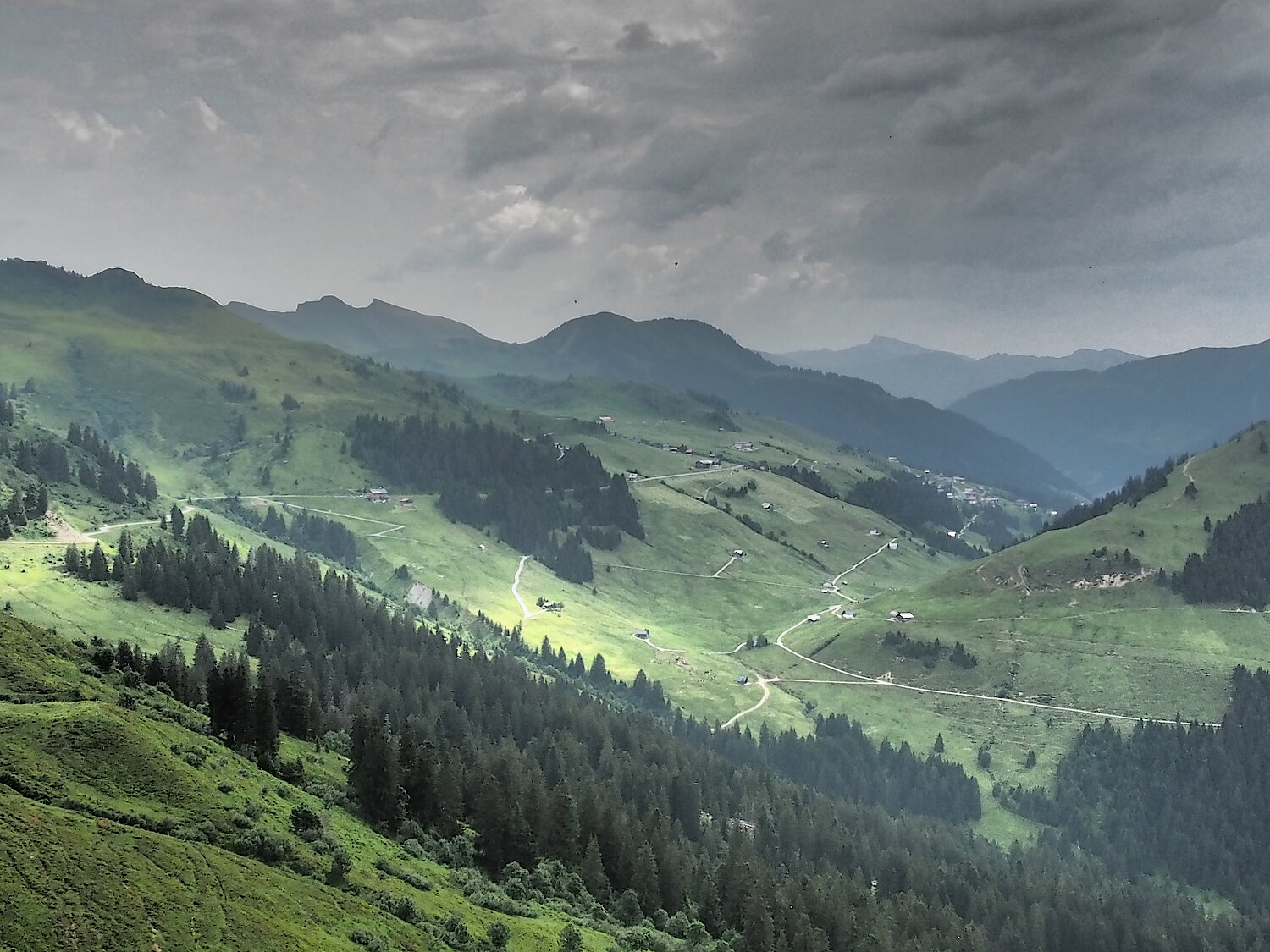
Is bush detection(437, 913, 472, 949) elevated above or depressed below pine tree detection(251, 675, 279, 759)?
below

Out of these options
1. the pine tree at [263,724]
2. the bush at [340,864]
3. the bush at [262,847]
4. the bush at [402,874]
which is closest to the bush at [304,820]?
the bush at [340,864]

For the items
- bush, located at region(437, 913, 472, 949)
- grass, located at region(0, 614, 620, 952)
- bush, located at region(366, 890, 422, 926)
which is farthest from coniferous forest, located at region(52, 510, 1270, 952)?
bush, located at region(366, 890, 422, 926)

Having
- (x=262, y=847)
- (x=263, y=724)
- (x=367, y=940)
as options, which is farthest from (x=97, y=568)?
(x=367, y=940)

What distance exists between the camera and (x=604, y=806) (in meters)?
107

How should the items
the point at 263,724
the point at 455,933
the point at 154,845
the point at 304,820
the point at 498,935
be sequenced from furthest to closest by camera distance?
the point at 263,724
the point at 304,820
the point at 498,935
the point at 455,933
the point at 154,845

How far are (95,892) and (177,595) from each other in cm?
12685

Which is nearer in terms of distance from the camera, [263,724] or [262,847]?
[262,847]

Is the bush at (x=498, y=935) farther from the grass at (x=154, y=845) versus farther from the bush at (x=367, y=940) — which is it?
the bush at (x=367, y=940)

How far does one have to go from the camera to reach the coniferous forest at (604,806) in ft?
306

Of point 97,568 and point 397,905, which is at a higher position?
point 97,568

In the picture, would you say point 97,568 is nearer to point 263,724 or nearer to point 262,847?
point 263,724

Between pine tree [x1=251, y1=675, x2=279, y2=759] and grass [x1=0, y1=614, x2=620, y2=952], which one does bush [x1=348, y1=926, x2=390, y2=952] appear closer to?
grass [x1=0, y1=614, x2=620, y2=952]

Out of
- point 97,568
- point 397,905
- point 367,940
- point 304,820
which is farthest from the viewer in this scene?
point 97,568

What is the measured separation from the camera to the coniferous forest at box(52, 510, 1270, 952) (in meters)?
93.4
